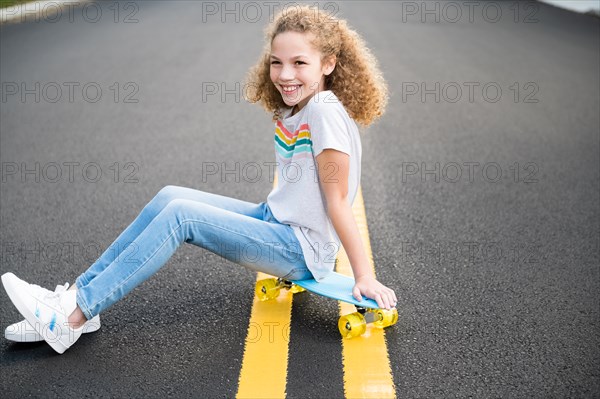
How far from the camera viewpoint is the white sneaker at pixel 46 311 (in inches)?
114

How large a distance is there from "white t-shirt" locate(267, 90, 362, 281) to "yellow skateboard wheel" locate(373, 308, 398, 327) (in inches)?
12.4

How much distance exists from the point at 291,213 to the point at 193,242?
1.47 ft

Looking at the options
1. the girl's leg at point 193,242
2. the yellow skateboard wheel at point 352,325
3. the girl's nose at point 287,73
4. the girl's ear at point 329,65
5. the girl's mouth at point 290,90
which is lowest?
the yellow skateboard wheel at point 352,325

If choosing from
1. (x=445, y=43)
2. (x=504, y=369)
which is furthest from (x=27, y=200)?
(x=445, y=43)

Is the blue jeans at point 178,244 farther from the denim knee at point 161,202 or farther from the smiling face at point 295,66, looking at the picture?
the smiling face at point 295,66

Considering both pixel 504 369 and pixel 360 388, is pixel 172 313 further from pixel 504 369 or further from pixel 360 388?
pixel 504 369

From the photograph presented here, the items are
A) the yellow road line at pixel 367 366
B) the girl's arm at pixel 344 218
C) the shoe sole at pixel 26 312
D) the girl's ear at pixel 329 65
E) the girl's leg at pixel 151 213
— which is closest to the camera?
the yellow road line at pixel 367 366

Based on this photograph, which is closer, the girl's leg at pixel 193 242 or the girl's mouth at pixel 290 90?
the girl's leg at pixel 193 242

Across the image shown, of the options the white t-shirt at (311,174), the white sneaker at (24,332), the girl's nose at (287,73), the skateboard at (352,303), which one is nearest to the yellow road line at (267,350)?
the skateboard at (352,303)

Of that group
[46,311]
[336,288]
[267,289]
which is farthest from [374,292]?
[46,311]

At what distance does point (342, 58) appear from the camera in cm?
330

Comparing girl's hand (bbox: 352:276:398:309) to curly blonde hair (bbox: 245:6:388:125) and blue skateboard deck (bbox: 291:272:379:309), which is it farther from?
curly blonde hair (bbox: 245:6:388:125)

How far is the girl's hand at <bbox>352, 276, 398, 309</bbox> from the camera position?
298 centimetres

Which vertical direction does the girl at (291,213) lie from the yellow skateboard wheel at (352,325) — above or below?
above
